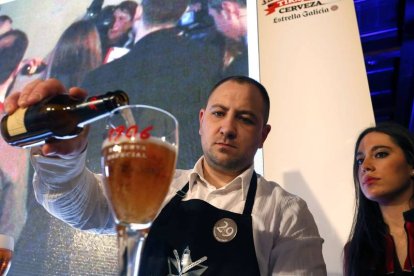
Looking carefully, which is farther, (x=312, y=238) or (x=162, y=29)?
A: (x=162, y=29)

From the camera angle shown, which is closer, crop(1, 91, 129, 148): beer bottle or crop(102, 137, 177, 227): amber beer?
crop(102, 137, 177, 227): amber beer

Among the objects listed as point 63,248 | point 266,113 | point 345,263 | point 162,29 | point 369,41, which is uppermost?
point 369,41

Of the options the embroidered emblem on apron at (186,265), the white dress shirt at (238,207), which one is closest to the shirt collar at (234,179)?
the white dress shirt at (238,207)

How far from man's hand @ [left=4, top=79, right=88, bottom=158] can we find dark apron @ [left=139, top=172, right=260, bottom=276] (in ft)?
1.02

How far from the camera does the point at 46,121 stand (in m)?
0.82

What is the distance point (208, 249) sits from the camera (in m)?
1.01

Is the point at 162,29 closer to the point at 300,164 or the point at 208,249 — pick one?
the point at 300,164

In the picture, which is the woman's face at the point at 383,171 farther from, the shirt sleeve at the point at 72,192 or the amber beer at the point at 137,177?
the amber beer at the point at 137,177

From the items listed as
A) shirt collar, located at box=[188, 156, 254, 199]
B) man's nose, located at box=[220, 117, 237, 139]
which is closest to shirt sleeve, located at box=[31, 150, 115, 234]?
shirt collar, located at box=[188, 156, 254, 199]

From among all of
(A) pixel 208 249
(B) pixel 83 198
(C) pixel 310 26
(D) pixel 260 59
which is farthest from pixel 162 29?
(A) pixel 208 249

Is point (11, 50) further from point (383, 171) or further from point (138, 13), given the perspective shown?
point (383, 171)

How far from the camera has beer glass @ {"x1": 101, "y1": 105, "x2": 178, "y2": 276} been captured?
1.66 feet

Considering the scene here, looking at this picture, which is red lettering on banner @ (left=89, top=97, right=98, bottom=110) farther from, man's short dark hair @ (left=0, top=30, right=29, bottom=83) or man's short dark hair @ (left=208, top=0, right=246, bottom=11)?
man's short dark hair @ (left=0, top=30, right=29, bottom=83)

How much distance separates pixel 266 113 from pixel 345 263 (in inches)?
24.1
